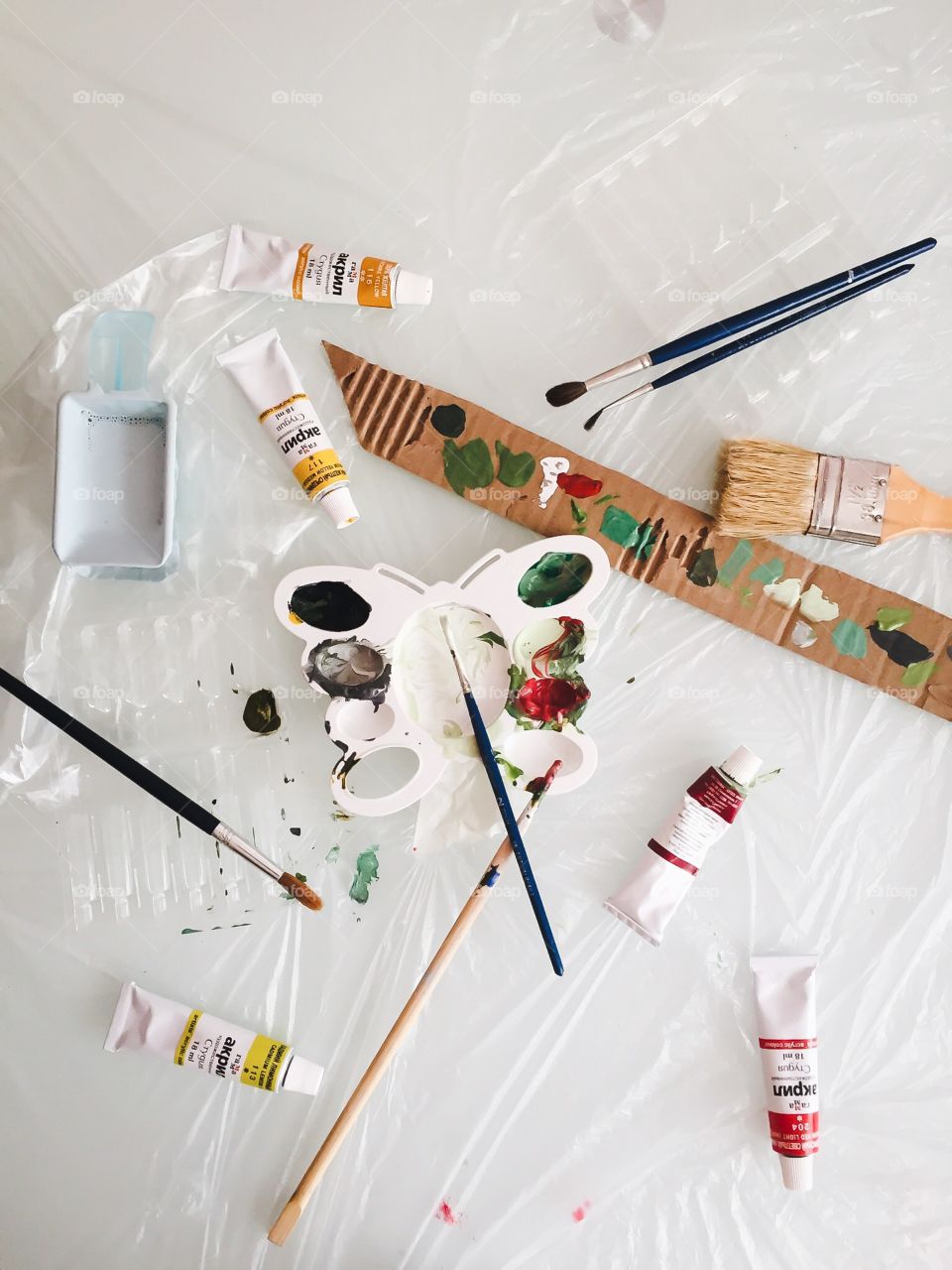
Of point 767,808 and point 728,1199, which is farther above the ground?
point 767,808

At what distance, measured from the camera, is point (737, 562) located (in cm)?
101

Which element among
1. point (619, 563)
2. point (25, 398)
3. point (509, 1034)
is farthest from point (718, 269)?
point (509, 1034)

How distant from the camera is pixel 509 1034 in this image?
40.3 inches

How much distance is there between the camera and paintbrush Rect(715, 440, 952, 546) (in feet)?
3.16

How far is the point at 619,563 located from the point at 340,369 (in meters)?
0.36

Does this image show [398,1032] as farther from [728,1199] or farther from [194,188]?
[194,188]

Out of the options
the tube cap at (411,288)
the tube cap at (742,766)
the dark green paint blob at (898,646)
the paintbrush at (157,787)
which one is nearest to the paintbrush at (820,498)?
the dark green paint blob at (898,646)

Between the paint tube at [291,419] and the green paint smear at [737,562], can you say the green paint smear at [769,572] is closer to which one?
the green paint smear at [737,562]

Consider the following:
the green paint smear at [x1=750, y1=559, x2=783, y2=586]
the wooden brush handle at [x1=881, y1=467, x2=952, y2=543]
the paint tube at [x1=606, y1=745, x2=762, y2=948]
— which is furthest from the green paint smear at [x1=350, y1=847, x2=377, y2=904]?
the wooden brush handle at [x1=881, y1=467, x2=952, y2=543]

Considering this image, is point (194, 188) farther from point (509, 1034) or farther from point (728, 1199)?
point (728, 1199)

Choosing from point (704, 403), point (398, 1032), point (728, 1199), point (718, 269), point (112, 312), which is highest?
point (718, 269)

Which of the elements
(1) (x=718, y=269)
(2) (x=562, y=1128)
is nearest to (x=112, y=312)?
(1) (x=718, y=269)

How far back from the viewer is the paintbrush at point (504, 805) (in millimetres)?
940

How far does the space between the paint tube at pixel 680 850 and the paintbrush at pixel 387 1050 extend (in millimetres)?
149
